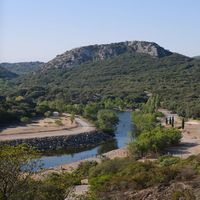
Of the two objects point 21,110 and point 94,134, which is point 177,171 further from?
point 21,110

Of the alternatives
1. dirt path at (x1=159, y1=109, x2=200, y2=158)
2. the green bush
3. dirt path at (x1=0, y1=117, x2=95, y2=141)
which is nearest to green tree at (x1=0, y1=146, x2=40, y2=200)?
dirt path at (x1=159, y1=109, x2=200, y2=158)

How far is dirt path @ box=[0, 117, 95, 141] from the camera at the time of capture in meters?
75.9

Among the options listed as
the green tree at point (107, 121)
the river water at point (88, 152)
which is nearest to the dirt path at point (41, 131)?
the green tree at point (107, 121)

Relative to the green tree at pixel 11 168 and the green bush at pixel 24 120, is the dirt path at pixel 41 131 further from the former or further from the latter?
the green tree at pixel 11 168

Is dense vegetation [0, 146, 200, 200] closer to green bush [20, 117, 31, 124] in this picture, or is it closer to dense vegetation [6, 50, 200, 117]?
green bush [20, 117, 31, 124]

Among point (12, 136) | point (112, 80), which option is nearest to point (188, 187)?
point (12, 136)

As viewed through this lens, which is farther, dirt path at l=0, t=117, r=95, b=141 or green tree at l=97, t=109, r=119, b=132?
green tree at l=97, t=109, r=119, b=132

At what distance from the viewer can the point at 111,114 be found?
296ft

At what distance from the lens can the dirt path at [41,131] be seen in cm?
7588

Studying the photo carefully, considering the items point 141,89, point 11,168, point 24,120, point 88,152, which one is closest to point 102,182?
point 11,168

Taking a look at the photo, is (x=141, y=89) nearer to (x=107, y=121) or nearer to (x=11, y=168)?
(x=107, y=121)

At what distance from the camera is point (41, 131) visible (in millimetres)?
80562

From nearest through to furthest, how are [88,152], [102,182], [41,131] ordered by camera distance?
[102,182], [88,152], [41,131]

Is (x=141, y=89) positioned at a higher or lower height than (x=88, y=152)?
higher
